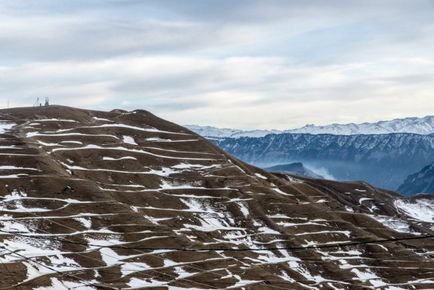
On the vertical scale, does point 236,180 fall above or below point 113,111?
below

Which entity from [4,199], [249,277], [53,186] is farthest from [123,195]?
[249,277]

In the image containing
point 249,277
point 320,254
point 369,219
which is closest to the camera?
point 249,277

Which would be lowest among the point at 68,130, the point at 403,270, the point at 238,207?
the point at 403,270

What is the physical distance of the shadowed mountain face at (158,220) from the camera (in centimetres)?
11662

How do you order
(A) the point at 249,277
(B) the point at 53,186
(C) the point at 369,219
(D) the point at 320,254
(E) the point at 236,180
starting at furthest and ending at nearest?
(C) the point at 369,219 → (E) the point at 236,180 → (D) the point at 320,254 → (B) the point at 53,186 → (A) the point at 249,277

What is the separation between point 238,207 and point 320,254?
61.1 ft

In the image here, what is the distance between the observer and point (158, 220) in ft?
462

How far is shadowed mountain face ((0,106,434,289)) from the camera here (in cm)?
11662

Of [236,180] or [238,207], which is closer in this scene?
[238,207]

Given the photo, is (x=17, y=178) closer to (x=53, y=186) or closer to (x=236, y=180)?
(x=53, y=186)

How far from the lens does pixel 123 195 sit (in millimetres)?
145250

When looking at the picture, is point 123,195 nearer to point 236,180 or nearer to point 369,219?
point 236,180

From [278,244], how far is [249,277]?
21.9 meters

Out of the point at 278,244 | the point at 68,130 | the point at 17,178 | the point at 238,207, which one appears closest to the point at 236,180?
the point at 238,207
